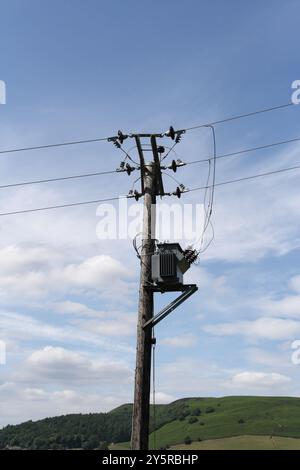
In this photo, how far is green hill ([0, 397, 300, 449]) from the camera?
141 metres

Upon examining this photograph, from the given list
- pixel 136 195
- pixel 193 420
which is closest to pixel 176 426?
pixel 193 420

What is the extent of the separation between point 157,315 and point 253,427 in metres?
157

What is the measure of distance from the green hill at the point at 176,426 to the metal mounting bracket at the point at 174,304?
12848cm

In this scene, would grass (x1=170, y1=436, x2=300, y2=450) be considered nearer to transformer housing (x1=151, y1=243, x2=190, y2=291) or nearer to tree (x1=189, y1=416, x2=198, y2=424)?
tree (x1=189, y1=416, x2=198, y2=424)

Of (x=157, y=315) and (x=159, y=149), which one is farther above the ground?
(x=159, y=149)

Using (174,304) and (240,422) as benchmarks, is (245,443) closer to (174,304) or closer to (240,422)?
(240,422)

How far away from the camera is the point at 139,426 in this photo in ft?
37.6

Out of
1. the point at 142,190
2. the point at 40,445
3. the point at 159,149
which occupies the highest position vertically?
the point at 159,149

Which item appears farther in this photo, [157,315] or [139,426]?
[157,315]

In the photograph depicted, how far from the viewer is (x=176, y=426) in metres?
171

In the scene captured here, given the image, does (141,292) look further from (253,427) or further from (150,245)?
(253,427)
